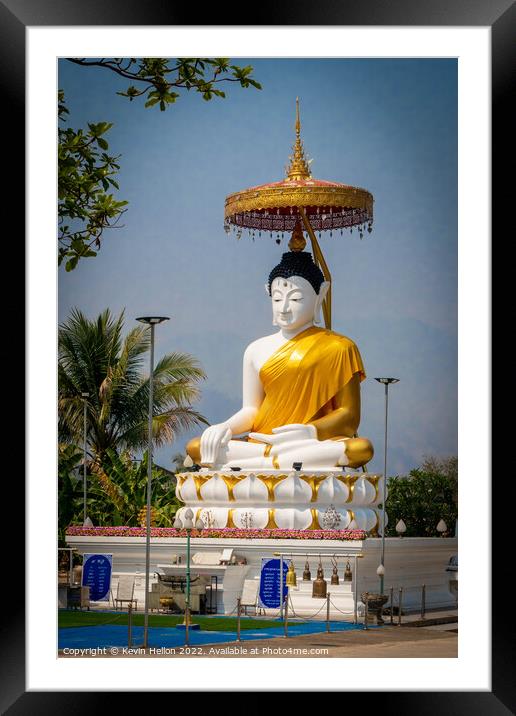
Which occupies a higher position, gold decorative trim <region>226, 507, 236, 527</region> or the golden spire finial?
the golden spire finial

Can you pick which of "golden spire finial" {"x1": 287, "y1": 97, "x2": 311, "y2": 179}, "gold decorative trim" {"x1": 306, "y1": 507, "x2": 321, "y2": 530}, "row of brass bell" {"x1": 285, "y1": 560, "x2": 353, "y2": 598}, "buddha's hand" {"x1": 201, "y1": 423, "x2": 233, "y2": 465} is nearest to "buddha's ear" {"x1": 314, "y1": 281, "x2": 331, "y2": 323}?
"golden spire finial" {"x1": 287, "y1": 97, "x2": 311, "y2": 179}

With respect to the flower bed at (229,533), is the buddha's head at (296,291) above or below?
above

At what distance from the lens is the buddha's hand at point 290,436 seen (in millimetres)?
13664

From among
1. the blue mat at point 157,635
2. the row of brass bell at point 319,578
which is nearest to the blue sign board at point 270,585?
the row of brass bell at point 319,578

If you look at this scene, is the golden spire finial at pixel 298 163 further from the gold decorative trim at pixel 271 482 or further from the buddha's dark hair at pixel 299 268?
the gold decorative trim at pixel 271 482

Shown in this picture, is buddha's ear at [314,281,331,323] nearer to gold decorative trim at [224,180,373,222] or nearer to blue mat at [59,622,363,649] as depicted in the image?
gold decorative trim at [224,180,373,222]

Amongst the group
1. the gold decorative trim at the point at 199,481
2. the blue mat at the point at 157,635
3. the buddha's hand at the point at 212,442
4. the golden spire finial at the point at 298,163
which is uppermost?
the golden spire finial at the point at 298,163

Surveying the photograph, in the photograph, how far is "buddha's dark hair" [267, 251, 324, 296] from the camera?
14500 millimetres

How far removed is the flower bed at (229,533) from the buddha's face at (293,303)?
2.87 meters

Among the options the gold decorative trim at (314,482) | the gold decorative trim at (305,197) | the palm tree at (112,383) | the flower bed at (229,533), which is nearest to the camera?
the flower bed at (229,533)

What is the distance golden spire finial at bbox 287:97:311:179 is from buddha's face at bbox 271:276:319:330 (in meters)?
1.32

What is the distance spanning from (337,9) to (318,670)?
4049 mm

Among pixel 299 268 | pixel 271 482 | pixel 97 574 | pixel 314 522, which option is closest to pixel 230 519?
pixel 271 482

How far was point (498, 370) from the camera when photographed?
7.30m
